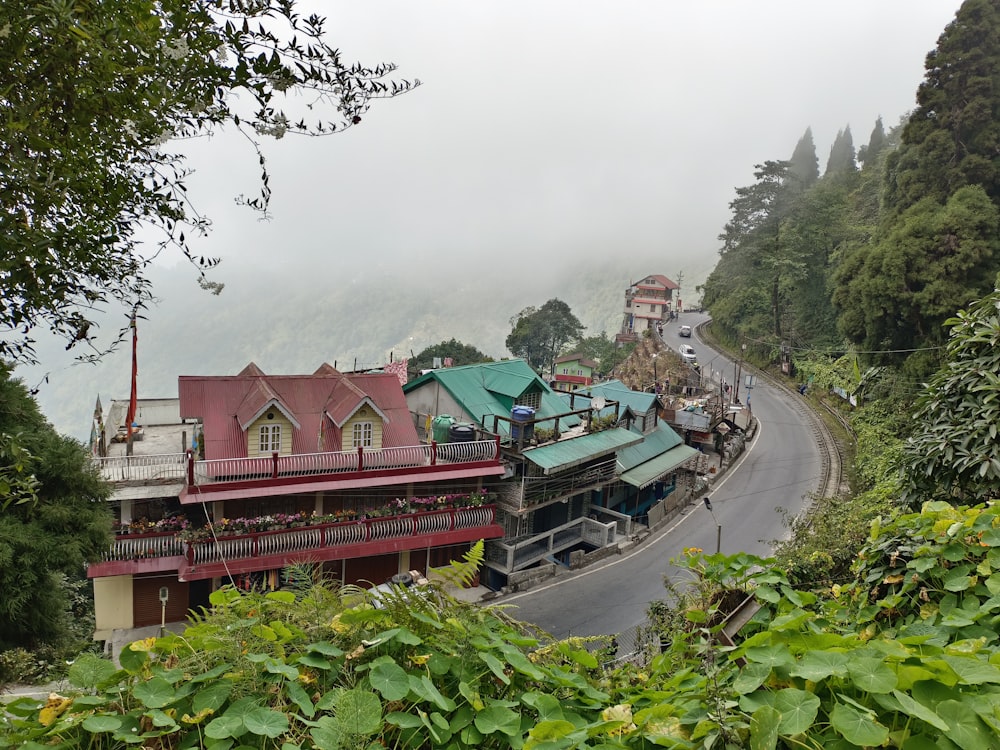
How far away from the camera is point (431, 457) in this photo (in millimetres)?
16203

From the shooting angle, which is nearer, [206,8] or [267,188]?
[206,8]

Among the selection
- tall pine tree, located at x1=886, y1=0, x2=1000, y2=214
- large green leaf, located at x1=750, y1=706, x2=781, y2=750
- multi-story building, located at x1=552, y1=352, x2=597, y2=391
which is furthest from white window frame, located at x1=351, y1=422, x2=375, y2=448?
multi-story building, located at x1=552, y1=352, x2=597, y2=391

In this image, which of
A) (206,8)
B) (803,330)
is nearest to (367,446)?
(206,8)

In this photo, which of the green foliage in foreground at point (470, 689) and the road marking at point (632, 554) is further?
the road marking at point (632, 554)

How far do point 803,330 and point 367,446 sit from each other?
115ft

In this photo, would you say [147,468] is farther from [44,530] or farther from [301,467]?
[44,530]

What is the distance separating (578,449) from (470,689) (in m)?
17.4

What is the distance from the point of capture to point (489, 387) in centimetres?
1991

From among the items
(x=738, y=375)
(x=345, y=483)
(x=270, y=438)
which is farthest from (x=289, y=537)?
(x=738, y=375)

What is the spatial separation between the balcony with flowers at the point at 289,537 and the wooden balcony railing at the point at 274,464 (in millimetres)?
986

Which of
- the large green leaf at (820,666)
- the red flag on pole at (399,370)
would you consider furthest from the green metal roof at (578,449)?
the large green leaf at (820,666)

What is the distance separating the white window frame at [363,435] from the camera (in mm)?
15633

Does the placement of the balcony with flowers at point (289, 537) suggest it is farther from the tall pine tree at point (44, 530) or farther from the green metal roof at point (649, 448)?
the green metal roof at point (649, 448)

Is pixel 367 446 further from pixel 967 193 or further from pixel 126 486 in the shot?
pixel 967 193
